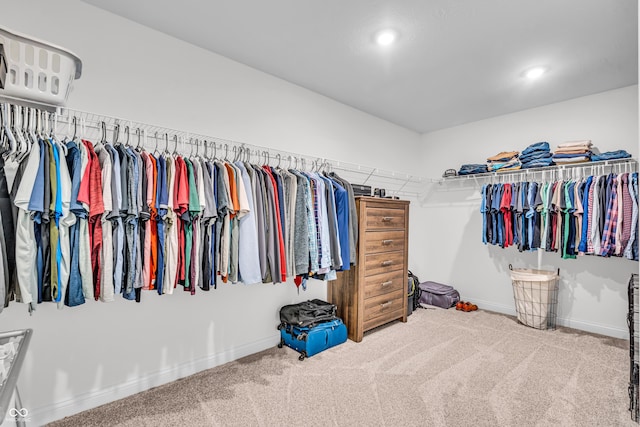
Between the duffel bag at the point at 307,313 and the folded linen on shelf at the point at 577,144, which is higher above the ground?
the folded linen on shelf at the point at 577,144

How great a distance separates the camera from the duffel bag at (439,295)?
3.89 m

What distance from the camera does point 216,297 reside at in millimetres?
2445

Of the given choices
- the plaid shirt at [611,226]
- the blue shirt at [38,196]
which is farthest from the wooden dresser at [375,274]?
the blue shirt at [38,196]

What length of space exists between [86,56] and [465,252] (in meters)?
4.26

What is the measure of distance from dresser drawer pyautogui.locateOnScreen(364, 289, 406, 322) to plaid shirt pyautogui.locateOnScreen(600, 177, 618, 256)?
179 cm

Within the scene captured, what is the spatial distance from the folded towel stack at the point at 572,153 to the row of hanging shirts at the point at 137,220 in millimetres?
2501

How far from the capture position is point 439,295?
3.94 meters

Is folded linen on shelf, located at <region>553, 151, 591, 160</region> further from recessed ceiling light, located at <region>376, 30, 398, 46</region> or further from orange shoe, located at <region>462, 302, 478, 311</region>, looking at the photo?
recessed ceiling light, located at <region>376, 30, 398, 46</region>

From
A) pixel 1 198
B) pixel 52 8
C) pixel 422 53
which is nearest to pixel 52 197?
pixel 1 198

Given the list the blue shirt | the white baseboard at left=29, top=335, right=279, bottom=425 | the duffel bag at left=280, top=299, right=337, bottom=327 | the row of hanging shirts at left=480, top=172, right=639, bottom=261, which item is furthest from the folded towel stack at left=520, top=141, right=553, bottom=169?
the blue shirt

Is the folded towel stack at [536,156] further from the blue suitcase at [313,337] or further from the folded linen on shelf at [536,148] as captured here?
Result: the blue suitcase at [313,337]

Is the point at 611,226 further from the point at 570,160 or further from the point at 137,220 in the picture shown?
the point at 137,220

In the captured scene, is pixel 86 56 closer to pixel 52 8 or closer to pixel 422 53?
pixel 52 8

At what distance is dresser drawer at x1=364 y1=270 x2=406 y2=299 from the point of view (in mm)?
2961
